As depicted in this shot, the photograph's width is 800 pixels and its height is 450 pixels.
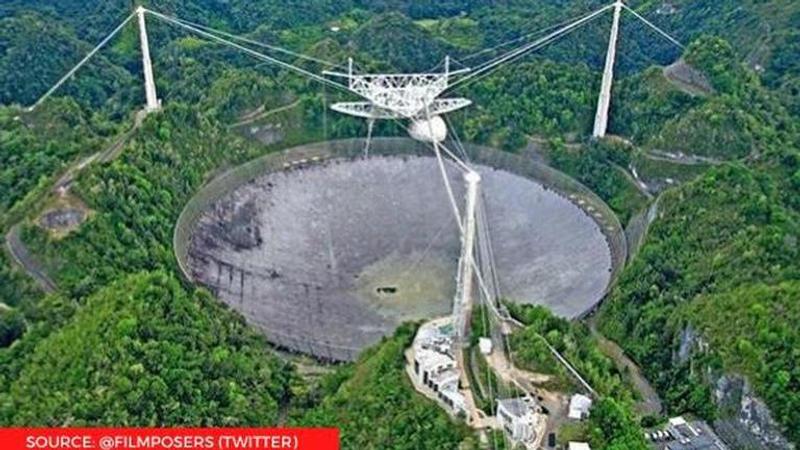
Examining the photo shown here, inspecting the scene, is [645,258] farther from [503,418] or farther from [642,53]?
[642,53]

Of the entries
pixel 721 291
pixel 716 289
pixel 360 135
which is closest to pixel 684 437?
pixel 721 291

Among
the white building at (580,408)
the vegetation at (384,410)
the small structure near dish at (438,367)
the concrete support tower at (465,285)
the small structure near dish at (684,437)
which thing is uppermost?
the concrete support tower at (465,285)

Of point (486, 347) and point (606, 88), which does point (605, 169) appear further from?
point (486, 347)

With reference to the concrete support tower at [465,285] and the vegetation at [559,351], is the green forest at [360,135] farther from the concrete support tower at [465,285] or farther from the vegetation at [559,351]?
the concrete support tower at [465,285]

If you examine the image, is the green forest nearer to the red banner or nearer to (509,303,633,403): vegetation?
(509,303,633,403): vegetation

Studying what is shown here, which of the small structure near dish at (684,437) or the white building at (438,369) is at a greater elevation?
the white building at (438,369)

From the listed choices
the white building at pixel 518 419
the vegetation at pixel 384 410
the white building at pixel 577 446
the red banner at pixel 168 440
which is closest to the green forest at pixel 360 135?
the vegetation at pixel 384 410
